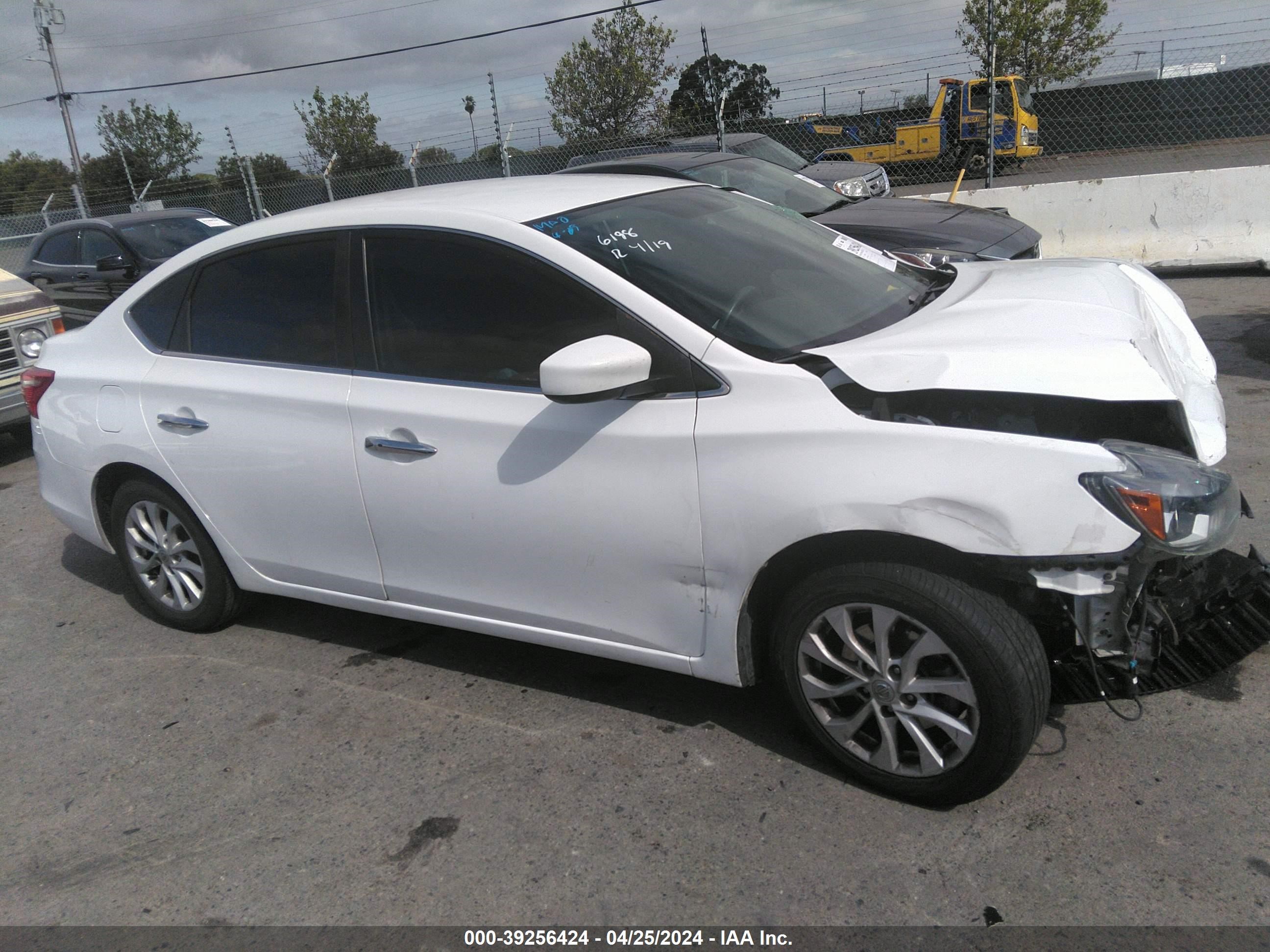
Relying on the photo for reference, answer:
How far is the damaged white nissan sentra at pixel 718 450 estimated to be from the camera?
2521mm

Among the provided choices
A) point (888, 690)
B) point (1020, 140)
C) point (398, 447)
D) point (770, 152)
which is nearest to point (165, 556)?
point (398, 447)

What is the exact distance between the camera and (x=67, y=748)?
3557 mm

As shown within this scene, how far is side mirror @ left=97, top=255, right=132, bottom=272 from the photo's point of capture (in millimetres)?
9148

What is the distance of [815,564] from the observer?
274cm

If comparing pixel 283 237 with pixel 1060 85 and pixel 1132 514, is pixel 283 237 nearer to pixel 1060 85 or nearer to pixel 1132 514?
pixel 1132 514

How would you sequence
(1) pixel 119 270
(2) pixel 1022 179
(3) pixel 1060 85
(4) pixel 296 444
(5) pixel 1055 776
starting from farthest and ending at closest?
(3) pixel 1060 85, (2) pixel 1022 179, (1) pixel 119 270, (4) pixel 296 444, (5) pixel 1055 776

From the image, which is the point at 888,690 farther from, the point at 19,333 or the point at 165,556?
the point at 19,333

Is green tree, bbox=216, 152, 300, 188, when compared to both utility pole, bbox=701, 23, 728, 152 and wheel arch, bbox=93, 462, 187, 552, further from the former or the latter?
wheel arch, bbox=93, 462, 187, 552

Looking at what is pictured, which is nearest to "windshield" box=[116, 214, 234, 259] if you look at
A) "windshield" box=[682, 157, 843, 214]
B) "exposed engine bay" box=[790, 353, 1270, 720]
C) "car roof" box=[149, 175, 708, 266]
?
"windshield" box=[682, 157, 843, 214]

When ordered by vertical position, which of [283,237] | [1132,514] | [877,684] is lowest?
[877,684]

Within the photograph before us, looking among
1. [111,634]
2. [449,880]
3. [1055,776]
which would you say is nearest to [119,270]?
[111,634]

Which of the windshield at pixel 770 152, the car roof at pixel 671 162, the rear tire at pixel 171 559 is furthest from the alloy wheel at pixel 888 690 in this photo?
the windshield at pixel 770 152

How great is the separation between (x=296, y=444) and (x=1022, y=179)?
65.5 ft

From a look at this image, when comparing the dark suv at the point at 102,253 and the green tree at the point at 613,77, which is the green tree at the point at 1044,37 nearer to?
the green tree at the point at 613,77
